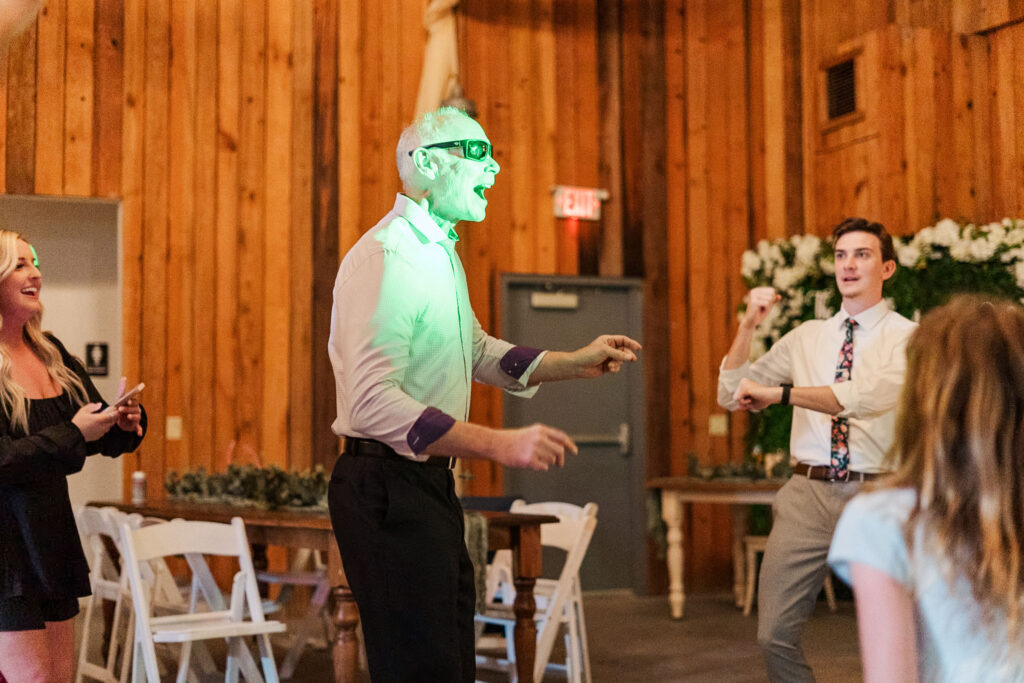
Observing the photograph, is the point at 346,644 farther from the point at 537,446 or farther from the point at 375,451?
the point at 537,446

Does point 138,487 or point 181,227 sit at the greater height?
point 181,227

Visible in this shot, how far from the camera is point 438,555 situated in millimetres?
2369

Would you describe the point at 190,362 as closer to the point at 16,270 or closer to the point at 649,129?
the point at 649,129

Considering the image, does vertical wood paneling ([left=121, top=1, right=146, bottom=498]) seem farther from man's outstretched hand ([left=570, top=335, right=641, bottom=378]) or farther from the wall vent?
man's outstretched hand ([left=570, top=335, right=641, bottom=378])

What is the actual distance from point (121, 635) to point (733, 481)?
3696mm

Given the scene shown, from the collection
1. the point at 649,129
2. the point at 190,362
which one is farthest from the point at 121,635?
the point at 649,129

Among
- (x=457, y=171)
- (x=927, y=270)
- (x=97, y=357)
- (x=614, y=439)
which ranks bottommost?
(x=614, y=439)

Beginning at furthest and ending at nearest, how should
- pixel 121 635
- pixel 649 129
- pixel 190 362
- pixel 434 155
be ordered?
1. pixel 649 129
2. pixel 190 362
3. pixel 121 635
4. pixel 434 155

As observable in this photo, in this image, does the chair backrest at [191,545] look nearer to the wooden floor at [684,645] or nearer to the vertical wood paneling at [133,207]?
the wooden floor at [684,645]

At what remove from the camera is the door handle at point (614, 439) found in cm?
800

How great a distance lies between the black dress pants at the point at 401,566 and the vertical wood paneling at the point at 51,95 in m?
5.26

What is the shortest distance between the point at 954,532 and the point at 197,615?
3683mm

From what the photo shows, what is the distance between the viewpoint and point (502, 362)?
9.12ft

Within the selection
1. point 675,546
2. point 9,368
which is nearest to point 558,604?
point 9,368
